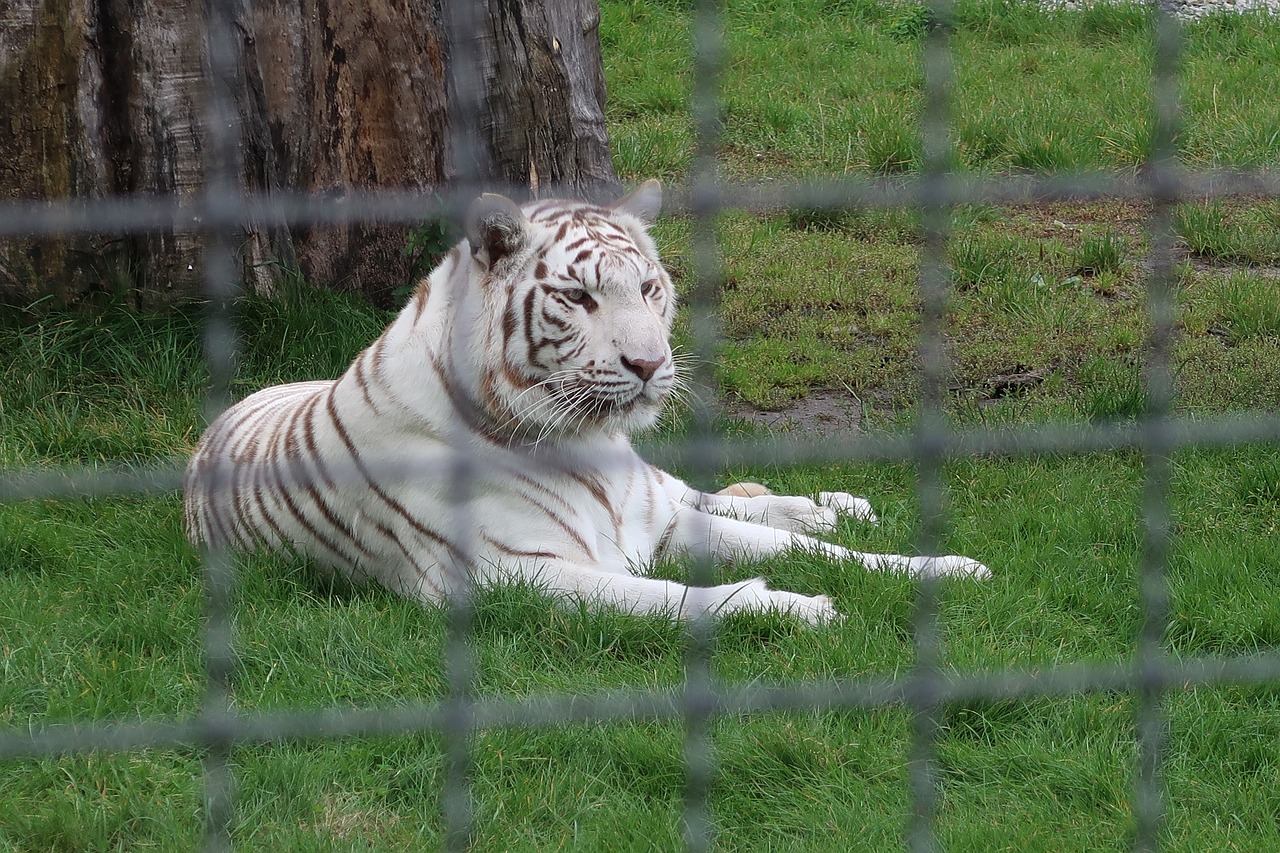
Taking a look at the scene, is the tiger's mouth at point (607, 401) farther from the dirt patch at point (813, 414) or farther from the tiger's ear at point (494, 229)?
the dirt patch at point (813, 414)

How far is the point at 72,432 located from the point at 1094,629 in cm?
294

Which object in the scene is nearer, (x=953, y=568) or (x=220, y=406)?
(x=220, y=406)

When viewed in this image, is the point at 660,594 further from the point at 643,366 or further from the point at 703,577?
the point at 643,366

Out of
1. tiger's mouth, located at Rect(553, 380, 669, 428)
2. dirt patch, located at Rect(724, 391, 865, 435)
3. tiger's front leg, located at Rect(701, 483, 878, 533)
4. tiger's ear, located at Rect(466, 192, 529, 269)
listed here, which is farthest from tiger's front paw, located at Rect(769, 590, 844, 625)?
dirt patch, located at Rect(724, 391, 865, 435)

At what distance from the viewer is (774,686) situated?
301 cm

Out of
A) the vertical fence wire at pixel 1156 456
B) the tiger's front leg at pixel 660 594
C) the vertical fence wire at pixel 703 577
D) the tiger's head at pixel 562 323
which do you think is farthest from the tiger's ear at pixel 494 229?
the vertical fence wire at pixel 1156 456

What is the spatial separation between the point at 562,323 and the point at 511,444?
1.14ft

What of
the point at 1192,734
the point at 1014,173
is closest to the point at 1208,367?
the point at 1014,173

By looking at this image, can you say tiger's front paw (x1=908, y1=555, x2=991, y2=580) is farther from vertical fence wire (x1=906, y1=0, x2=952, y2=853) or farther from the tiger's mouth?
→ the tiger's mouth

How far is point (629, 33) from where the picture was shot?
8.13m

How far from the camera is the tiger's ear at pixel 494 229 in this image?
3408mm

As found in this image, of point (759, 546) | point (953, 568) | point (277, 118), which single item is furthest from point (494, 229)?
point (277, 118)

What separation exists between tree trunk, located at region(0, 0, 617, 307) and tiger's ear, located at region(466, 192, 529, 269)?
1289 millimetres

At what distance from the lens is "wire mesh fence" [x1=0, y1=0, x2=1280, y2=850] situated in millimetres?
2111
